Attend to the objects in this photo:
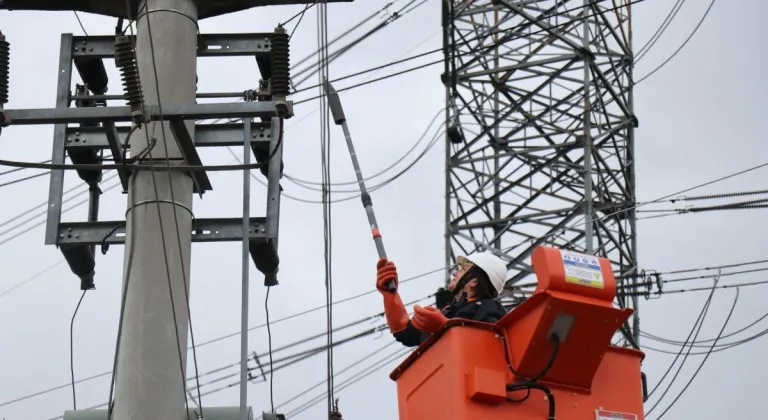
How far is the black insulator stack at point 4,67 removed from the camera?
809cm

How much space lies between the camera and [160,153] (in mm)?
8258

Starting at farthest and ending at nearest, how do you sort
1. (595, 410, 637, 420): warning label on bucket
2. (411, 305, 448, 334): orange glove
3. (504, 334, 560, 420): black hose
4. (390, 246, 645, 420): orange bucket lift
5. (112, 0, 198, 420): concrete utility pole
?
(112, 0, 198, 420): concrete utility pole
(411, 305, 448, 334): orange glove
(595, 410, 637, 420): warning label on bucket
(504, 334, 560, 420): black hose
(390, 246, 645, 420): orange bucket lift

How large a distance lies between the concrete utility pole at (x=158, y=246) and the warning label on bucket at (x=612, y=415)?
2214 millimetres

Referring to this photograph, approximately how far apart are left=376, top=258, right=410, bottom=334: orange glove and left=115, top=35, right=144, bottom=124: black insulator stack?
1570 mm

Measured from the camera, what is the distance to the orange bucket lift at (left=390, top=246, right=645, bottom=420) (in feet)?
22.7

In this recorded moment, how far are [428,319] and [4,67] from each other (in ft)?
9.44

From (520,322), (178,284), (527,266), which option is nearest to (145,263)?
(178,284)

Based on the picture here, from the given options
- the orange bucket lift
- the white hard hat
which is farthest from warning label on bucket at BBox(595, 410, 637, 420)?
the white hard hat

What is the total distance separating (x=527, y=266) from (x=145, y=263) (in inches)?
544

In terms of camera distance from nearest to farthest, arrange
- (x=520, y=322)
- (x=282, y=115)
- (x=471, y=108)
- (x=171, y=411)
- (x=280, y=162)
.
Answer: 1. (x=520, y=322)
2. (x=171, y=411)
3. (x=282, y=115)
4. (x=280, y=162)
5. (x=471, y=108)

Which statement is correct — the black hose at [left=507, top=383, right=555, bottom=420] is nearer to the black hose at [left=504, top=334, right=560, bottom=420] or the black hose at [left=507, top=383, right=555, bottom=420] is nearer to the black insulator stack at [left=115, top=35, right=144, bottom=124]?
the black hose at [left=504, top=334, right=560, bottom=420]

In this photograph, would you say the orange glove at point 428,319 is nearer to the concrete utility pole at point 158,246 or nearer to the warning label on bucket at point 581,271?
the warning label on bucket at point 581,271

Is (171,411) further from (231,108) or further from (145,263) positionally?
(231,108)

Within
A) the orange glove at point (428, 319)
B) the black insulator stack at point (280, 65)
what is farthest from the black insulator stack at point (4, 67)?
the orange glove at point (428, 319)
